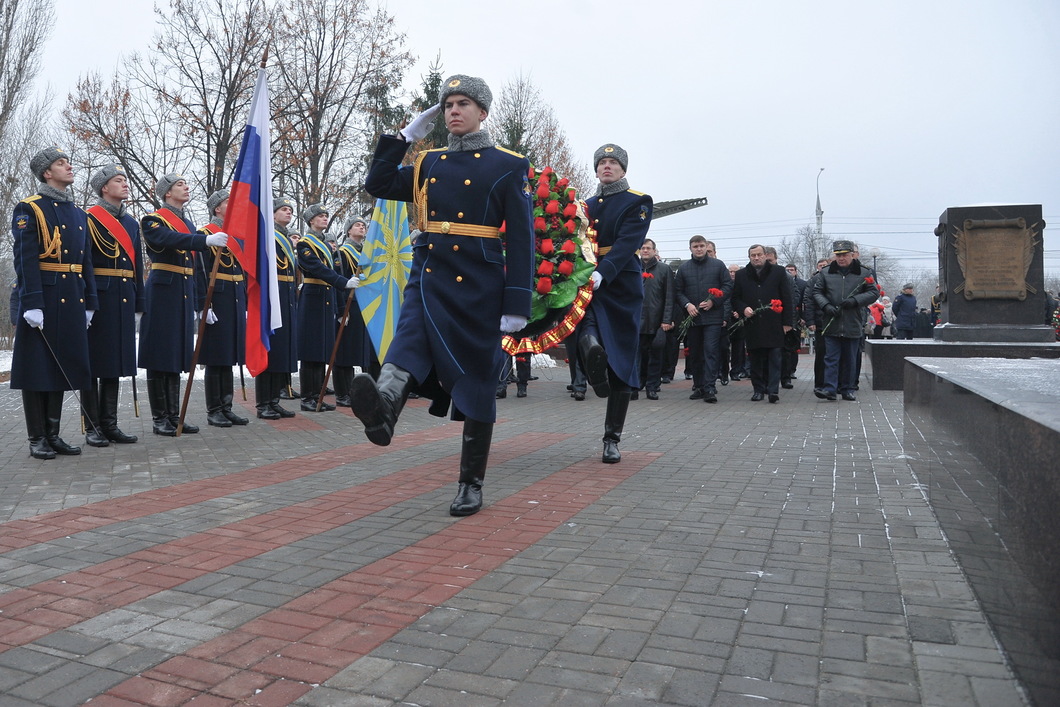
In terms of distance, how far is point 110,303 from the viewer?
25.8 feet

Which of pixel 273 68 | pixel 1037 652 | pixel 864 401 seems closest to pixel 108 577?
pixel 1037 652

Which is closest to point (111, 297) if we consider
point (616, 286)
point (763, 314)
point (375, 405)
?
point (616, 286)

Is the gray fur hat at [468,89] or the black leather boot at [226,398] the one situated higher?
the gray fur hat at [468,89]

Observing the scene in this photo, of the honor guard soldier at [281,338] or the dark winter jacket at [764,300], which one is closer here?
the honor guard soldier at [281,338]

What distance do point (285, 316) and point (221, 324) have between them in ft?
4.79

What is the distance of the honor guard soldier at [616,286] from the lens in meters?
6.72

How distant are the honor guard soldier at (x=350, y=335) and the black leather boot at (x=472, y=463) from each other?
6553mm

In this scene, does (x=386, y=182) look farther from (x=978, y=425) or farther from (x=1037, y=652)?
(x=1037, y=652)

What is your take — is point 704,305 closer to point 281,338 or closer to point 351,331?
point 351,331

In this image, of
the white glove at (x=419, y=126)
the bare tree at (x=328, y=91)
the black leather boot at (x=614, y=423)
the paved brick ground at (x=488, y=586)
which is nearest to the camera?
the paved brick ground at (x=488, y=586)

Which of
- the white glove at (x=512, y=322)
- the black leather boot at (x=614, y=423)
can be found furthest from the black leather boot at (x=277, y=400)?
the white glove at (x=512, y=322)

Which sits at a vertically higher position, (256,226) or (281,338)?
(256,226)

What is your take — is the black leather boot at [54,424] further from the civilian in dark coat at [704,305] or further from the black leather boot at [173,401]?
the civilian in dark coat at [704,305]

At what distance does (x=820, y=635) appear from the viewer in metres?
3.16
